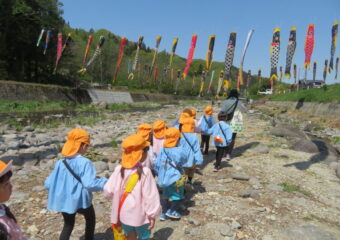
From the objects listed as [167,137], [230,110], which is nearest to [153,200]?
[167,137]

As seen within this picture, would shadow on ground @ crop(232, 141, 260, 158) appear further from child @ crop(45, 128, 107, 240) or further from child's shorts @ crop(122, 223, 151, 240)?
child @ crop(45, 128, 107, 240)

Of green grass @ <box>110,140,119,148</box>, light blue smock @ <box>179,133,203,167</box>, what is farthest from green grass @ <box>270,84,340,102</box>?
light blue smock @ <box>179,133,203,167</box>

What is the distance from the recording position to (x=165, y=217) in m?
4.11

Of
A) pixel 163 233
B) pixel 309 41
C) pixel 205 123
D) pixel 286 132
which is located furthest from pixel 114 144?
pixel 309 41

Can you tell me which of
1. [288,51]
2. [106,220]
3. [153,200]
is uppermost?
[288,51]

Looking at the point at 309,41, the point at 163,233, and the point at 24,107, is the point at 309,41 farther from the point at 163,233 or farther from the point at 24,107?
the point at 24,107

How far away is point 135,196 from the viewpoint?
2717 millimetres

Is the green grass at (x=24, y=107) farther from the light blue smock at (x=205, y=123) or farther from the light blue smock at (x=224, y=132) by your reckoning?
the light blue smock at (x=224, y=132)

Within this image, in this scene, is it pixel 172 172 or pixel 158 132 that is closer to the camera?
pixel 172 172

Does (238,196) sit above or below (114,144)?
below

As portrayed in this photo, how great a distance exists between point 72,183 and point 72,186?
0.11ft

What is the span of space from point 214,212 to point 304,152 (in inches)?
207

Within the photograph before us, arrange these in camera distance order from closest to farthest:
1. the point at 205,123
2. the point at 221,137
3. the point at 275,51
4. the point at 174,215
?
the point at 174,215
the point at 221,137
the point at 205,123
the point at 275,51

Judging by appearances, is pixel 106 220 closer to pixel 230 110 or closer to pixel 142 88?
pixel 230 110
